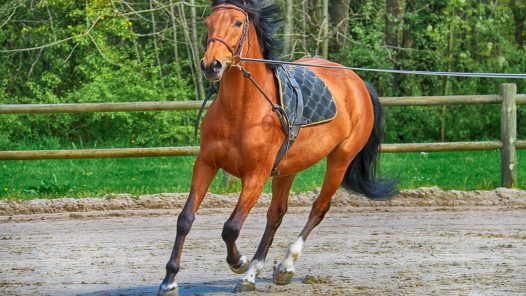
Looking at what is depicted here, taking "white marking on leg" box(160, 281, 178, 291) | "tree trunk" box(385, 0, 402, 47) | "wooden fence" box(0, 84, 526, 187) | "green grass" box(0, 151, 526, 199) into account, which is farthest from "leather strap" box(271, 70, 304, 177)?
"tree trunk" box(385, 0, 402, 47)

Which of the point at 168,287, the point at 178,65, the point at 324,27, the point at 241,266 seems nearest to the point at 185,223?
the point at 168,287

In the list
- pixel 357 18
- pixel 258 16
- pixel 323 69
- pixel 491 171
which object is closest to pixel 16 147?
pixel 357 18

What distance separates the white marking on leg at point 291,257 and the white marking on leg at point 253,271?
181mm

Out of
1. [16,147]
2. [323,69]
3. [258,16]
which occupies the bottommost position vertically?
[16,147]

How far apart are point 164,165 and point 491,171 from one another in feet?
14.7

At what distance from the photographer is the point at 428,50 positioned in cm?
1719

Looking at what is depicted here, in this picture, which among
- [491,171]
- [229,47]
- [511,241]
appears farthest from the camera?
[491,171]

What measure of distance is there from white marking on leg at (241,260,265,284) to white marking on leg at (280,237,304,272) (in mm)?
181

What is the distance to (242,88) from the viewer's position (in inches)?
260

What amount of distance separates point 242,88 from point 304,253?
2125 mm

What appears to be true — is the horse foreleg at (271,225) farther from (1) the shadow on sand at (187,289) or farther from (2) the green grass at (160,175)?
(2) the green grass at (160,175)

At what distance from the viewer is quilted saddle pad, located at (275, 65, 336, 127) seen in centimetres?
701

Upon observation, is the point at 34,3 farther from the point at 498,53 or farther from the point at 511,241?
the point at 511,241

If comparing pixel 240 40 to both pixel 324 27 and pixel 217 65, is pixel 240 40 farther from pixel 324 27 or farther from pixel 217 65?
pixel 324 27
